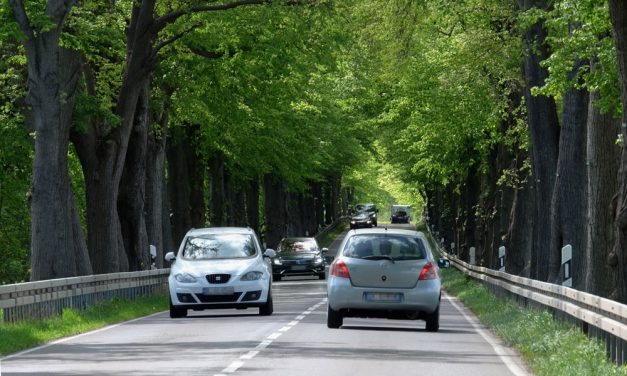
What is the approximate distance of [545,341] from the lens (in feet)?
57.6

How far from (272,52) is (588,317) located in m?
18.5

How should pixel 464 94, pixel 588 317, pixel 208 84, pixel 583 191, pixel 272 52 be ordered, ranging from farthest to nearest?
1. pixel 464 94
2. pixel 208 84
3. pixel 272 52
4. pixel 583 191
5. pixel 588 317

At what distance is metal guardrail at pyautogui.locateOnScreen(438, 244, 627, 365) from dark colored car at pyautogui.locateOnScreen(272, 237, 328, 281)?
82.2ft

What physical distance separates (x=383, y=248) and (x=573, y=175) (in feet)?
15.7

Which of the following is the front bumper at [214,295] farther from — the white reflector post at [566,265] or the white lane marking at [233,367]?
the white lane marking at [233,367]

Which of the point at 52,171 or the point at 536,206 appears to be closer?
the point at 52,171

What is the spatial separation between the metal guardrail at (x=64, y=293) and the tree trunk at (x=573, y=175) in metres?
8.70

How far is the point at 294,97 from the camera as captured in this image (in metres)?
44.3

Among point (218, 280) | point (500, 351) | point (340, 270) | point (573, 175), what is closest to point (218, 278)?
point (218, 280)

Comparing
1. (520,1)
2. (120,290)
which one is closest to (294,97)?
(120,290)

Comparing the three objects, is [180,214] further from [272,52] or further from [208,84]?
[272,52]

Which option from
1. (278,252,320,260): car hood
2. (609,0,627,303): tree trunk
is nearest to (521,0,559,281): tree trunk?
(609,0,627,303): tree trunk

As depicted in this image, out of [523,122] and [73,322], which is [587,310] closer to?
[73,322]

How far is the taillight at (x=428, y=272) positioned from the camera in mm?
22219
